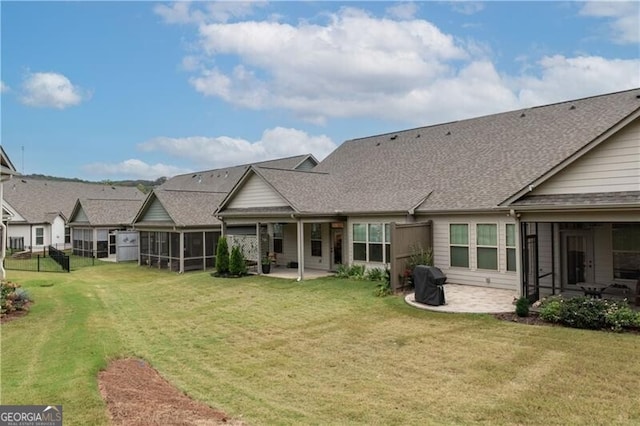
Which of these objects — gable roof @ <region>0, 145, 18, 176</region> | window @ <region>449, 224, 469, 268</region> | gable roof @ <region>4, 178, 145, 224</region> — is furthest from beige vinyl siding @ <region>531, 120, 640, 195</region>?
gable roof @ <region>4, 178, 145, 224</region>

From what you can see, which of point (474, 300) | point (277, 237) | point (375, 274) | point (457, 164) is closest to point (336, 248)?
point (375, 274)

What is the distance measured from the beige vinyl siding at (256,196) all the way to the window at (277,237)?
2.72 meters

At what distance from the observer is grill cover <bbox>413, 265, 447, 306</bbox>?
12.1m

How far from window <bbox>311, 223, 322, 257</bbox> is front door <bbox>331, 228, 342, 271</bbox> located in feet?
2.76

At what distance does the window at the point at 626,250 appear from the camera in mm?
12336

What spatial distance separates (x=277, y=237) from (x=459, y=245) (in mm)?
10691

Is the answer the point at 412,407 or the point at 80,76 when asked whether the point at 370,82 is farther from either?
the point at 412,407

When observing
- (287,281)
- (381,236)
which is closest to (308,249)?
(287,281)

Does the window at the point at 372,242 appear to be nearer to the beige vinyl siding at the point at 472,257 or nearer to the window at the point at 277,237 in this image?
the beige vinyl siding at the point at 472,257

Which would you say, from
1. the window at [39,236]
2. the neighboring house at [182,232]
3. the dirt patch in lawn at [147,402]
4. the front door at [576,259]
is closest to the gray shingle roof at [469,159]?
the front door at [576,259]

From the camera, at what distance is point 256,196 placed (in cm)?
2042

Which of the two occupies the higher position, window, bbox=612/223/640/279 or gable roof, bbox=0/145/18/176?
gable roof, bbox=0/145/18/176

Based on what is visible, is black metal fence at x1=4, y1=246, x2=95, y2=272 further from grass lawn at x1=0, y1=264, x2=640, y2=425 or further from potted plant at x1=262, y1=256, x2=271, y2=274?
grass lawn at x1=0, y1=264, x2=640, y2=425

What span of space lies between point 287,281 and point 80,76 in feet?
49.7
